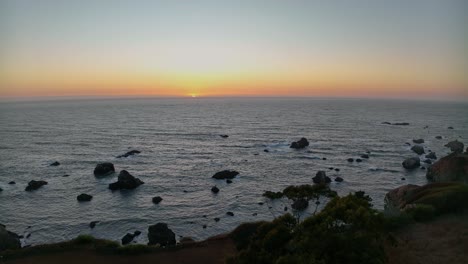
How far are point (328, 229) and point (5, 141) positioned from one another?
106m

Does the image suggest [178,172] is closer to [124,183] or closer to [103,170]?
[103,170]

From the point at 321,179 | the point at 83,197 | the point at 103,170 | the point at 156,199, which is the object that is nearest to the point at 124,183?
the point at 83,197

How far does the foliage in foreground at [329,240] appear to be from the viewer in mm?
17789

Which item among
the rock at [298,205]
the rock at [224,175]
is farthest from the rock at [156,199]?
the rock at [298,205]

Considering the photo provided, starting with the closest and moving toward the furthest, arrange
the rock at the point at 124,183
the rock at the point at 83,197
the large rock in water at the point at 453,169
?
1. the large rock in water at the point at 453,169
2. the rock at the point at 83,197
3. the rock at the point at 124,183

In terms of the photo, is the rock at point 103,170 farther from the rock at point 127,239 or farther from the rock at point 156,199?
the rock at point 127,239

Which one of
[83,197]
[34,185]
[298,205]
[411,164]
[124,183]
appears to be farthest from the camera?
[411,164]

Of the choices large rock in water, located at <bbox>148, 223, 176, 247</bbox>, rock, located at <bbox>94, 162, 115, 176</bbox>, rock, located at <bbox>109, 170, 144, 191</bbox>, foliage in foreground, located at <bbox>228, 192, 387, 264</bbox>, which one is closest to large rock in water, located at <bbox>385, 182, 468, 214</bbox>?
foliage in foreground, located at <bbox>228, 192, 387, 264</bbox>

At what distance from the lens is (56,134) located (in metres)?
113

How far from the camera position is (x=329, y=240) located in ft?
60.4

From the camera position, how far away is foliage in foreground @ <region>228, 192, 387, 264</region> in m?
17.8

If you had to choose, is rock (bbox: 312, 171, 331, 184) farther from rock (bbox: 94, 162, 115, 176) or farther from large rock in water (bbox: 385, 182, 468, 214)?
rock (bbox: 94, 162, 115, 176)

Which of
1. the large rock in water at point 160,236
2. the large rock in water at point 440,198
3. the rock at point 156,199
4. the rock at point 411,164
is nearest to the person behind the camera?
the large rock in water at point 440,198

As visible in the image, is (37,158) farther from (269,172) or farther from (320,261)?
(320,261)
